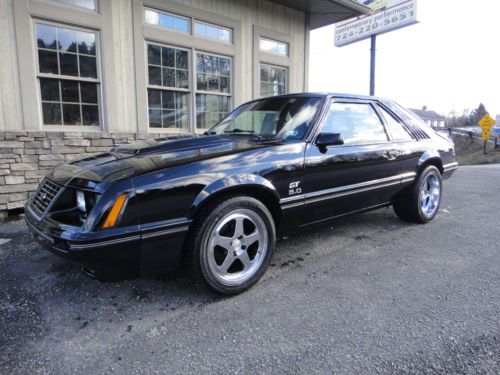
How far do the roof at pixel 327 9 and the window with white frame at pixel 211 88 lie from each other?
220 cm

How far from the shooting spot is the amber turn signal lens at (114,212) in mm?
1984

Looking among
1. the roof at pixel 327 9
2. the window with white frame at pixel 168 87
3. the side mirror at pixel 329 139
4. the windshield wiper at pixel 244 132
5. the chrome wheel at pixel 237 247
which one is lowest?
the chrome wheel at pixel 237 247

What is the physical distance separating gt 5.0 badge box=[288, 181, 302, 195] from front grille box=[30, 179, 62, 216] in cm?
172

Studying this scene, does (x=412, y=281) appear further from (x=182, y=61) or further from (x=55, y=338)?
(x=182, y=61)

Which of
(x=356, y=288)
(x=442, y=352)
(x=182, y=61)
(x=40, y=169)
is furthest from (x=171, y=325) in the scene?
(x=182, y=61)

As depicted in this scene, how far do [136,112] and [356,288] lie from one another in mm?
4895

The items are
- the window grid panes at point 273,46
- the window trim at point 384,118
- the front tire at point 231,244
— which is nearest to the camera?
the front tire at point 231,244

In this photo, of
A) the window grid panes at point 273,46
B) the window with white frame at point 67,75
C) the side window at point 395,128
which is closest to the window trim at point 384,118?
the side window at point 395,128

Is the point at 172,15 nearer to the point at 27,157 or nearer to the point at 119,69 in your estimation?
the point at 119,69

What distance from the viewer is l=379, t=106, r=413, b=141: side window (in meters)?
3.80

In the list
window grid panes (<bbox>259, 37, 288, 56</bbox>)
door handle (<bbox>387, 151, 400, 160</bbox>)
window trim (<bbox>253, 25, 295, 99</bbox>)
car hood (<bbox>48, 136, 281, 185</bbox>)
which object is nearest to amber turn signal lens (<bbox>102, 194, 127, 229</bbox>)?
car hood (<bbox>48, 136, 281, 185</bbox>)

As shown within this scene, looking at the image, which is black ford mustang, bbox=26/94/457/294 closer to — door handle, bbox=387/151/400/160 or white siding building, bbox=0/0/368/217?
door handle, bbox=387/151/400/160

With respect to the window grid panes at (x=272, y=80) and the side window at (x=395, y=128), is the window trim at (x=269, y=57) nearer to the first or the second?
the window grid panes at (x=272, y=80)

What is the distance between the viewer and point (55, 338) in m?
2.03
